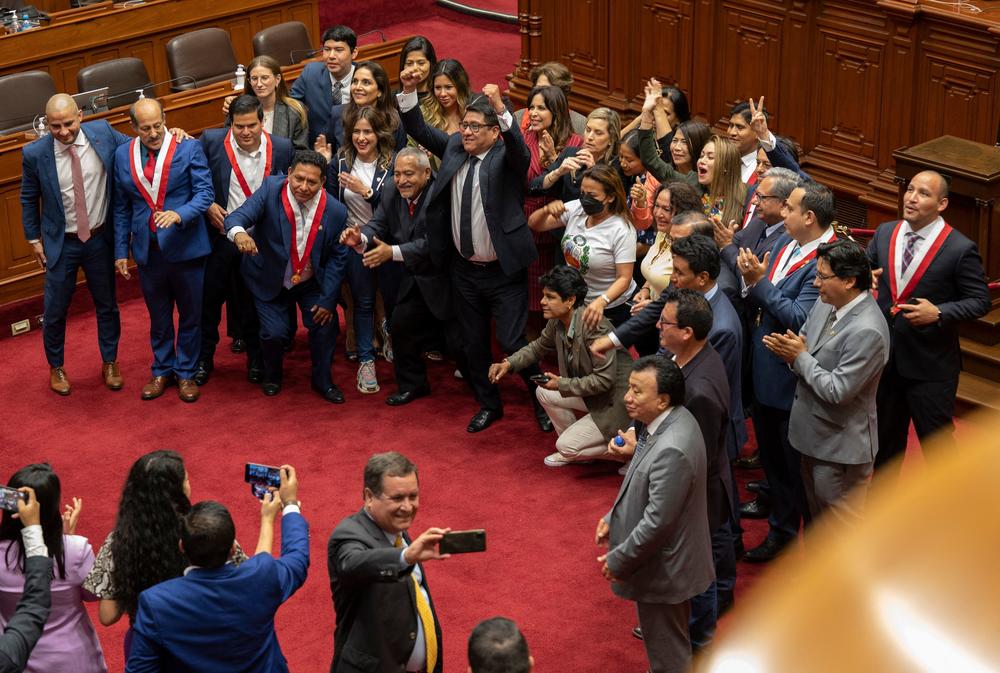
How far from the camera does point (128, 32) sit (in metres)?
8.69

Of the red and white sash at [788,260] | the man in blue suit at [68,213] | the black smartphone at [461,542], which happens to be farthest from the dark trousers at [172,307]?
the black smartphone at [461,542]

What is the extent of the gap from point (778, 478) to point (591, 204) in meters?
1.47

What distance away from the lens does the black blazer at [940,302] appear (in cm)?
464

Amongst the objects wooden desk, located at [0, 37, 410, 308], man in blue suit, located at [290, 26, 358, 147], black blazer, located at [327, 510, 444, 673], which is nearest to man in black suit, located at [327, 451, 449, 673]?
black blazer, located at [327, 510, 444, 673]

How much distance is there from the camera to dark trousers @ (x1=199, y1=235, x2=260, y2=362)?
20.9ft

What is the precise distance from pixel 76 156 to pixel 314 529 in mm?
2270

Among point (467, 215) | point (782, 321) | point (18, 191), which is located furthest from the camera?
point (18, 191)

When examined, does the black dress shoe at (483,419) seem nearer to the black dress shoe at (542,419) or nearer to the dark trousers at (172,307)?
the black dress shoe at (542,419)

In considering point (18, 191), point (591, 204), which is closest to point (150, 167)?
point (18, 191)

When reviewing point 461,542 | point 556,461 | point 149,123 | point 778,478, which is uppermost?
point 149,123

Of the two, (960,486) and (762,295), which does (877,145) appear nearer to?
(762,295)

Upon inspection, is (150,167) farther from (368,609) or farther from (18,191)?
(368,609)

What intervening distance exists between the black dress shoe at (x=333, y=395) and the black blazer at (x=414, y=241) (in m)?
0.68

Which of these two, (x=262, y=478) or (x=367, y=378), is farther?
(x=367, y=378)
